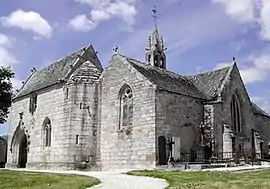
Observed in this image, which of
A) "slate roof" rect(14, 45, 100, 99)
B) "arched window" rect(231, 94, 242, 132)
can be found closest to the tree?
"slate roof" rect(14, 45, 100, 99)

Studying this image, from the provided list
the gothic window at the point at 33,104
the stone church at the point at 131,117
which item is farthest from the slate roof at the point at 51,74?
the gothic window at the point at 33,104

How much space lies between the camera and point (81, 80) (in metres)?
36.5

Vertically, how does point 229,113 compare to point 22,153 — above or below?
above

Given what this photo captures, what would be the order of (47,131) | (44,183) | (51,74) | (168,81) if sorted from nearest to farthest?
1. (44,183)
2. (168,81)
3. (47,131)
4. (51,74)

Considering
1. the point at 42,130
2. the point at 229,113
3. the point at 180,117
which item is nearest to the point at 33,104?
the point at 42,130

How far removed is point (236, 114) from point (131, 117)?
40.4 ft

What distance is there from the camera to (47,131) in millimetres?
38781

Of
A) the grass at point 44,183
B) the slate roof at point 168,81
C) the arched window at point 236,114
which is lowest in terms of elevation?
the grass at point 44,183

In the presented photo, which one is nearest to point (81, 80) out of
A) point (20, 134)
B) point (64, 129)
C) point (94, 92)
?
point (94, 92)

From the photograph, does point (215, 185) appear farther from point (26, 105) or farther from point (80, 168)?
point (26, 105)

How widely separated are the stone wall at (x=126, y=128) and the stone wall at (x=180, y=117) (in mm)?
851

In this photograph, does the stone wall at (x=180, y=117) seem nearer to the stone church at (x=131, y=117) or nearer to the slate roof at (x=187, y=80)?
the stone church at (x=131, y=117)

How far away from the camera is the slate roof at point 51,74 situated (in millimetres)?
39928

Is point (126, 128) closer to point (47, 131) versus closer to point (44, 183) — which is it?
point (47, 131)
